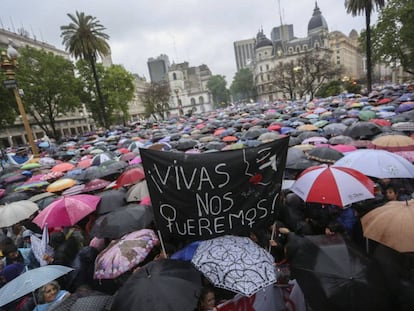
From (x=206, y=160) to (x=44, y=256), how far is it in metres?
2.80

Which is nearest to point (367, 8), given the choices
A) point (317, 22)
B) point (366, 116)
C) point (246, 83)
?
point (366, 116)

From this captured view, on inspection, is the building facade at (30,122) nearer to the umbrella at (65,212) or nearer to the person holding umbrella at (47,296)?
the umbrella at (65,212)

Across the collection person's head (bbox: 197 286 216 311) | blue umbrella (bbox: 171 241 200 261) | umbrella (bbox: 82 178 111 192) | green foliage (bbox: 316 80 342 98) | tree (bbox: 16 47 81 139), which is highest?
tree (bbox: 16 47 81 139)

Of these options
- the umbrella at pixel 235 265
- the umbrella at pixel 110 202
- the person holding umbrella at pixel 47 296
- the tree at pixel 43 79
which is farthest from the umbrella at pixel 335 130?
the tree at pixel 43 79

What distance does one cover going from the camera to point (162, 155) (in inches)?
117

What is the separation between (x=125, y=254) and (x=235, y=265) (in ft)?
4.51

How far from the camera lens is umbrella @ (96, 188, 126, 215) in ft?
16.3

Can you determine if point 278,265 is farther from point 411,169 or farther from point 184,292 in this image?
point 411,169

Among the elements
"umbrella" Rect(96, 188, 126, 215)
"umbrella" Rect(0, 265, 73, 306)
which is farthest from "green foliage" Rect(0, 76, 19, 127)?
"umbrella" Rect(0, 265, 73, 306)

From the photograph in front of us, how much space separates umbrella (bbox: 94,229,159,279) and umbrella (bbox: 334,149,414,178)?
3.34m

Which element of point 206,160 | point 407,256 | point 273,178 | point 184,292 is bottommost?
point 407,256

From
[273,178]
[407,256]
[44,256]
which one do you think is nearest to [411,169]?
[407,256]

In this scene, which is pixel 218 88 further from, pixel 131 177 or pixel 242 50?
pixel 131 177

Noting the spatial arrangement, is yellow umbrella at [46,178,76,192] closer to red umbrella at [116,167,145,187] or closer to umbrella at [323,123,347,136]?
red umbrella at [116,167,145,187]
